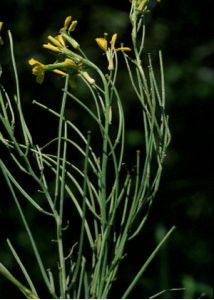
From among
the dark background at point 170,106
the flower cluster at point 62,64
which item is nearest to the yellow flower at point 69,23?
the flower cluster at point 62,64

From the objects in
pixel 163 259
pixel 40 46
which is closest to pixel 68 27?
pixel 163 259

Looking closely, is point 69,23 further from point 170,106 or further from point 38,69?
point 170,106

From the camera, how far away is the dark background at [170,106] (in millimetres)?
1960

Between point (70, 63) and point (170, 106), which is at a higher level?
point (70, 63)

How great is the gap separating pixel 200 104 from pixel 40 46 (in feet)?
1.73

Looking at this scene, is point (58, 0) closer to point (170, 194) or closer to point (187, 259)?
point (170, 194)

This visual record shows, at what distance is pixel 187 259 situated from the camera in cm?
196

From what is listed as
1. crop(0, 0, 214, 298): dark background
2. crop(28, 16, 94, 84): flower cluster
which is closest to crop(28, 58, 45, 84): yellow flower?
crop(28, 16, 94, 84): flower cluster

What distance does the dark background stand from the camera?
196cm

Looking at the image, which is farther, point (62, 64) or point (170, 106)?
point (170, 106)

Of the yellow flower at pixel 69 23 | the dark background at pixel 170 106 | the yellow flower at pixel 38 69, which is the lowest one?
the dark background at pixel 170 106

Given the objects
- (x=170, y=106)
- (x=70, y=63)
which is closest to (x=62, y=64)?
(x=70, y=63)

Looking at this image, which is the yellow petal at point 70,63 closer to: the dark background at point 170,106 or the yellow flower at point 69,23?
the yellow flower at point 69,23

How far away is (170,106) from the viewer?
2193 millimetres
